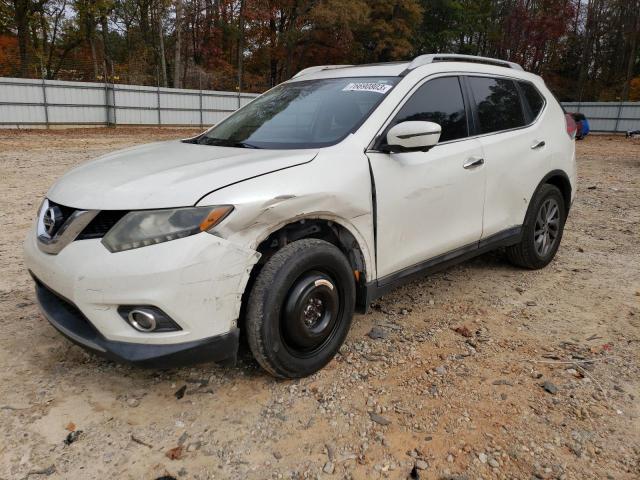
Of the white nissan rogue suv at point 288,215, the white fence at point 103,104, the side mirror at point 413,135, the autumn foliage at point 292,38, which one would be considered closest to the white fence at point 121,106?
the white fence at point 103,104

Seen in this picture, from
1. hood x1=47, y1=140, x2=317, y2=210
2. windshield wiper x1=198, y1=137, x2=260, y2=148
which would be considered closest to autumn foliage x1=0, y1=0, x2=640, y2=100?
windshield wiper x1=198, y1=137, x2=260, y2=148

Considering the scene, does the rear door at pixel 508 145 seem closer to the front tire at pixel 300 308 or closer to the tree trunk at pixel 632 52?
the front tire at pixel 300 308

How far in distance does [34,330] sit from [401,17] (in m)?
38.3

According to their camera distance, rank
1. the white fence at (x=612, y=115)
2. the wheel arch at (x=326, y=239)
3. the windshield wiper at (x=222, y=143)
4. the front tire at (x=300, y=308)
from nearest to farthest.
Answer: the front tire at (x=300, y=308) → the wheel arch at (x=326, y=239) → the windshield wiper at (x=222, y=143) → the white fence at (x=612, y=115)

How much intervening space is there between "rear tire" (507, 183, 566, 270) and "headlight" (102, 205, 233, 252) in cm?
298

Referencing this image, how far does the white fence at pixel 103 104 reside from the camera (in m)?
19.7

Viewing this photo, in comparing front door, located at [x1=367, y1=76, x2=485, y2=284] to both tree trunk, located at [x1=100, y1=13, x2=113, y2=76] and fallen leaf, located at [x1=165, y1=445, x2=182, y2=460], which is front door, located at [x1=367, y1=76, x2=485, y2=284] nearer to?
fallen leaf, located at [x1=165, y1=445, x2=182, y2=460]

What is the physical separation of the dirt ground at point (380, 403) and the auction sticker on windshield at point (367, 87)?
1.56m

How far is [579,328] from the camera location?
350 centimetres

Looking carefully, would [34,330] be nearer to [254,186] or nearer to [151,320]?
[151,320]

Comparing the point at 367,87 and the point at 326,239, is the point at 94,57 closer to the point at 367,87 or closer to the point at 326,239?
the point at 367,87

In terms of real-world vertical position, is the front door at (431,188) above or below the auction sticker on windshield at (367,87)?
below

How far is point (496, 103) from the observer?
396cm

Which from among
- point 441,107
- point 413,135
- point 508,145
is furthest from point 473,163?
point 413,135
